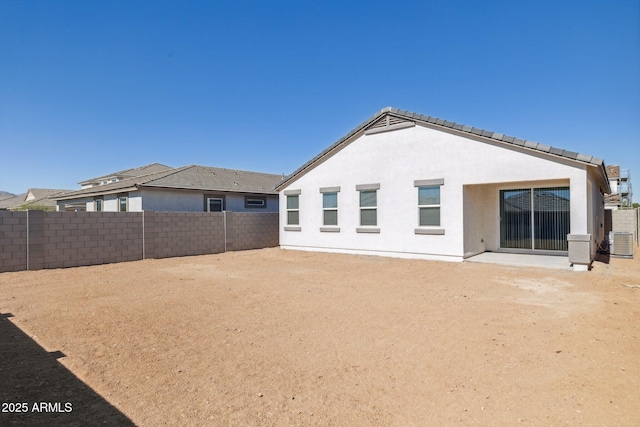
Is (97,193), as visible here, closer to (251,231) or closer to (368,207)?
(251,231)

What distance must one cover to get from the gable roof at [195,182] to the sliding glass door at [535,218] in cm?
1174

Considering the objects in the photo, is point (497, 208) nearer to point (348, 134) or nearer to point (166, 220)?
point (348, 134)

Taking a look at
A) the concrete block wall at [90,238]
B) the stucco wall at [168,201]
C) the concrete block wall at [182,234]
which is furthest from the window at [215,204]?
the concrete block wall at [90,238]

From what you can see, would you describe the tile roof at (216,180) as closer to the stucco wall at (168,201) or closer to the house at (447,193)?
the stucco wall at (168,201)

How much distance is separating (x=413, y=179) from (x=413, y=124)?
2259 mm

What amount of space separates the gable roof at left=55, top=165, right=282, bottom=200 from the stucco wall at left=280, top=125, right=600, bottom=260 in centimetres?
432

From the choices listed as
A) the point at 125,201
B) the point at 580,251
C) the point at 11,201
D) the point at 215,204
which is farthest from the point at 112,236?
the point at 11,201

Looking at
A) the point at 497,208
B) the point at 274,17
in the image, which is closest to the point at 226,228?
the point at 274,17

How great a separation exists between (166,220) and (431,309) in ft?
41.8

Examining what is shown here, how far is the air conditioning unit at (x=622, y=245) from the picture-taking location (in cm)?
1400

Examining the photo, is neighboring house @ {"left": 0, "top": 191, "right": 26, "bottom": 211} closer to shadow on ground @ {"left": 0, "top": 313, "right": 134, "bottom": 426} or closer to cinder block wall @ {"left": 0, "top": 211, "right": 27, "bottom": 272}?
cinder block wall @ {"left": 0, "top": 211, "right": 27, "bottom": 272}

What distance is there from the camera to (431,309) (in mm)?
6836

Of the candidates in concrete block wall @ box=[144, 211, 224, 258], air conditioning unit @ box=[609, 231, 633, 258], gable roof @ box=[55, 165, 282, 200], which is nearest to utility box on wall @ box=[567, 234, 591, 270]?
air conditioning unit @ box=[609, 231, 633, 258]

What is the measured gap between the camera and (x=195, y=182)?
22.2 m
